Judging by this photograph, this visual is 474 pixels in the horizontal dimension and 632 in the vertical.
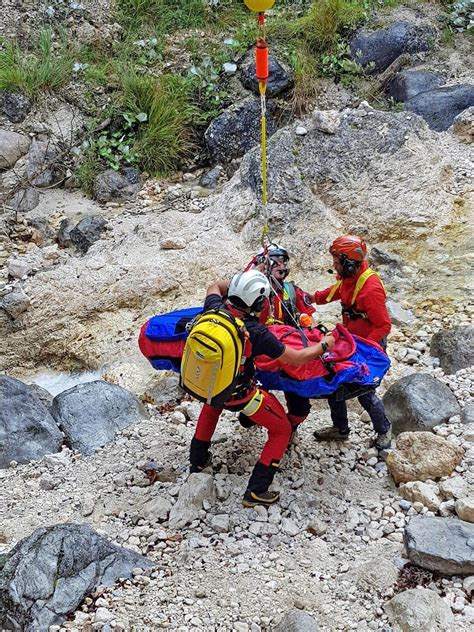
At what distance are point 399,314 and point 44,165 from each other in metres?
6.70

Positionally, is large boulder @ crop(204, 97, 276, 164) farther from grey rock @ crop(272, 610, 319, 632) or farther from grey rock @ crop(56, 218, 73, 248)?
grey rock @ crop(272, 610, 319, 632)

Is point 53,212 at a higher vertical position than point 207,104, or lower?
lower

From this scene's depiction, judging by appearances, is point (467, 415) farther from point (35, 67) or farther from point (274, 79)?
point (35, 67)

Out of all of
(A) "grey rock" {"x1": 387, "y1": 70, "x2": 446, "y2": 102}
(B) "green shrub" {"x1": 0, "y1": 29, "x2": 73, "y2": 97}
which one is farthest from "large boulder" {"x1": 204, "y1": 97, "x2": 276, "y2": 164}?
(B) "green shrub" {"x1": 0, "y1": 29, "x2": 73, "y2": 97}

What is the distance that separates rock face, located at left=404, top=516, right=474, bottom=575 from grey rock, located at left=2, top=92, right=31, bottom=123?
9782 millimetres

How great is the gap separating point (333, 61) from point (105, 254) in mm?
5726

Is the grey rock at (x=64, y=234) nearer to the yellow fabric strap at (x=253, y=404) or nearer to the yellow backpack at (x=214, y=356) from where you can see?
the yellow fabric strap at (x=253, y=404)

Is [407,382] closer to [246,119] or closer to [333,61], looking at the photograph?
[246,119]

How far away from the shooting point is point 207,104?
11.5 meters

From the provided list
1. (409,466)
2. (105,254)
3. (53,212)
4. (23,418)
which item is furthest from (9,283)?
(409,466)

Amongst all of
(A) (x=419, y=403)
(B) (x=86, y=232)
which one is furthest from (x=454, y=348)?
(B) (x=86, y=232)

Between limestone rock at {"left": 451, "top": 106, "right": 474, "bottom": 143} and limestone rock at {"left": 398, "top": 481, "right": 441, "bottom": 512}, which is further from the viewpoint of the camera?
limestone rock at {"left": 451, "top": 106, "right": 474, "bottom": 143}

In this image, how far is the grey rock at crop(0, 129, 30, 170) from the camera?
1086 centimetres

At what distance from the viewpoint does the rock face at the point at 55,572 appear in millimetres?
3791
